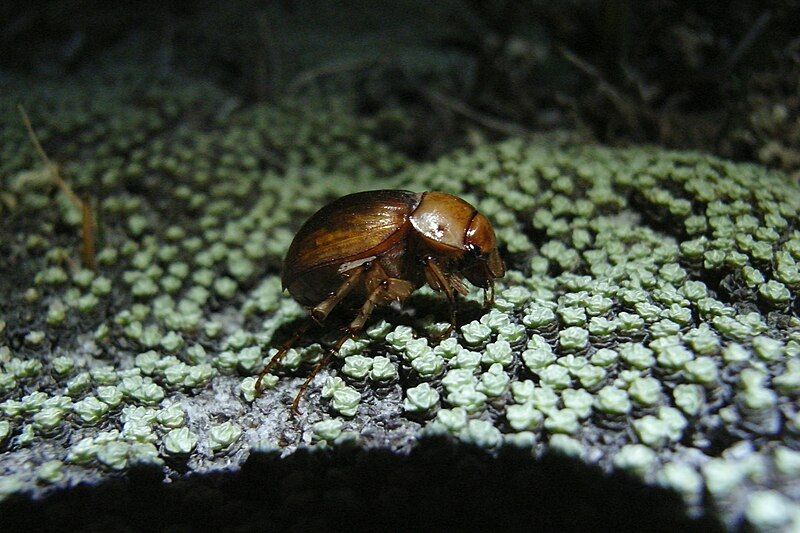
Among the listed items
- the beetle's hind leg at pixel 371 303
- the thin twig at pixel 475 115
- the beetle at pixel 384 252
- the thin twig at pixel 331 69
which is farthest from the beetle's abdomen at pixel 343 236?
the thin twig at pixel 331 69

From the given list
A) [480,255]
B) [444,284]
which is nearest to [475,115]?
[480,255]

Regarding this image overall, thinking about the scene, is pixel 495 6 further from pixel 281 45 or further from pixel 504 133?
pixel 281 45

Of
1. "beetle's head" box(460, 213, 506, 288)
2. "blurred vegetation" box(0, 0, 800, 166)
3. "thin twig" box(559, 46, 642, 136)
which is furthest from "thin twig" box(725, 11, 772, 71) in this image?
"beetle's head" box(460, 213, 506, 288)

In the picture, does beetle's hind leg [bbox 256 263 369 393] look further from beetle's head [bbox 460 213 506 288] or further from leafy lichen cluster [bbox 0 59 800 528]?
beetle's head [bbox 460 213 506 288]

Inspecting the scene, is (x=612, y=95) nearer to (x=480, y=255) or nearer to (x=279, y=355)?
(x=480, y=255)

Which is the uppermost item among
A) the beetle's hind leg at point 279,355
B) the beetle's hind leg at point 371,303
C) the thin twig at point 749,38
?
the thin twig at point 749,38

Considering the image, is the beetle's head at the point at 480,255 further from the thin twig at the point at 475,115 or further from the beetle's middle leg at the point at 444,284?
the thin twig at the point at 475,115

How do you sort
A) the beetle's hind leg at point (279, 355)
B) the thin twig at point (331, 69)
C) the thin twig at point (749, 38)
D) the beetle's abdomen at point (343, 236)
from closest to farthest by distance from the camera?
the beetle's abdomen at point (343, 236) → the beetle's hind leg at point (279, 355) → the thin twig at point (749, 38) → the thin twig at point (331, 69)

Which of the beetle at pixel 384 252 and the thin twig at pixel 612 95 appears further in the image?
the thin twig at pixel 612 95
